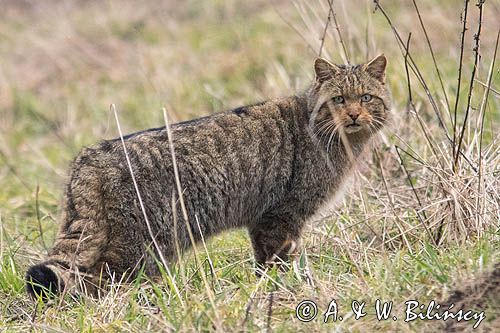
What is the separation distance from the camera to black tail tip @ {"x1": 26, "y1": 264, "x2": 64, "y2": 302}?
399 centimetres

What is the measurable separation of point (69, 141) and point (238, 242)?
336 cm

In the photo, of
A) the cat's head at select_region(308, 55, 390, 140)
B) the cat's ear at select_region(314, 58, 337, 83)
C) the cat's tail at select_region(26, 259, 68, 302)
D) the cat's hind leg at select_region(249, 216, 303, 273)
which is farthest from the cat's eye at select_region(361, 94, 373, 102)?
the cat's tail at select_region(26, 259, 68, 302)

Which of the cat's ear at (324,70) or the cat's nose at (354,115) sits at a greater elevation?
the cat's ear at (324,70)

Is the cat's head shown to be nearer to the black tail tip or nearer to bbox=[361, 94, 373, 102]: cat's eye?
bbox=[361, 94, 373, 102]: cat's eye

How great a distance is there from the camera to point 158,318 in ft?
11.5

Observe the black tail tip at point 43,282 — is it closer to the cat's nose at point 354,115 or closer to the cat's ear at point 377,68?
the cat's nose at point 354,115

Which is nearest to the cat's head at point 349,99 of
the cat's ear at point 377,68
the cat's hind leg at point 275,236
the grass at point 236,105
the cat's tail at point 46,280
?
the cat's ear at point 377,68

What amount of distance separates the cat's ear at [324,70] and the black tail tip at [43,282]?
1903mm

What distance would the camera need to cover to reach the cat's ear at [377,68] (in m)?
4.87

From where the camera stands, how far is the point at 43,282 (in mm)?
4000

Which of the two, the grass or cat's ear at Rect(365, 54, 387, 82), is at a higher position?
cat's ear at Rect(365, 54, 387, 82)

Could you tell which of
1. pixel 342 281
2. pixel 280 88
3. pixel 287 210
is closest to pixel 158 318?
pixel 342 281

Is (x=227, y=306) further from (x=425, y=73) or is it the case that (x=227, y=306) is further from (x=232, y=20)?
(x=232, y=20)

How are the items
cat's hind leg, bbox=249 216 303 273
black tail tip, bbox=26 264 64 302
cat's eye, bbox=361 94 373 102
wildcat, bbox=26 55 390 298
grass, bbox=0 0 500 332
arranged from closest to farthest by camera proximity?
grass, bbox=0 0 500 332 → black tail tip, bbox=26 264 64 302 → wildcat, bbox=26 55 390 298 → cat's hind leg, bbox=249 216 303 273 → cat's eye, bbox=361 94 373 102
